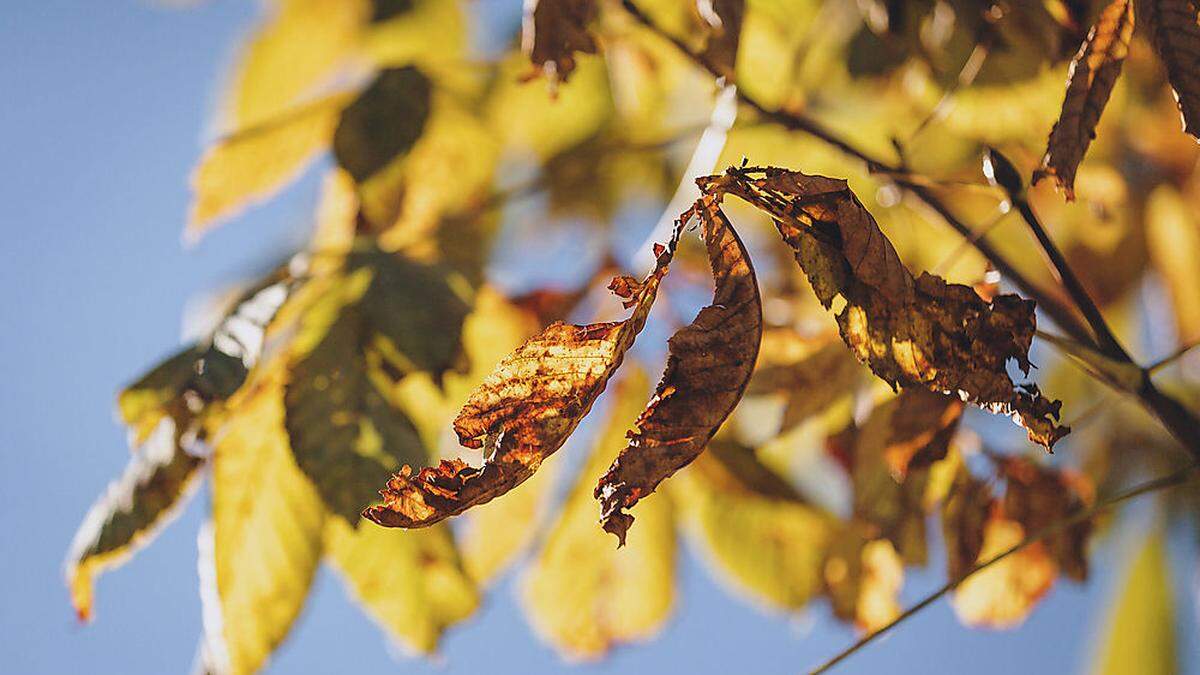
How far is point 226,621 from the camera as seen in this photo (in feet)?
2.31

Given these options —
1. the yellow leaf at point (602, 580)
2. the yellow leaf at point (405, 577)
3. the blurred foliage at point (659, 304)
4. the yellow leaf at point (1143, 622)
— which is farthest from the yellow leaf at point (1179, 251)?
the yellow leaf at point (405, 577)

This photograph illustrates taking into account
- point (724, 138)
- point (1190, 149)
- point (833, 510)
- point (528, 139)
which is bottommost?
point (1190, 149)

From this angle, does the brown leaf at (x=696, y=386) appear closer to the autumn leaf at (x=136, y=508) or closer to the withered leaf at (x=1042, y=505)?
the autumn leaf at (x=136, y=508)

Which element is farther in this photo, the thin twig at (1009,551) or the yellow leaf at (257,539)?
the yellow leaf at (257,539)

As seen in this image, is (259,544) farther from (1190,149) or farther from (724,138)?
(1190,149)

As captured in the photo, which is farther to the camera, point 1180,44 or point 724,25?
point 724,25

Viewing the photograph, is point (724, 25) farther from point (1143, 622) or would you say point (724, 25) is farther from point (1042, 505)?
point (1143, 622)

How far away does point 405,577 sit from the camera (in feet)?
2.56

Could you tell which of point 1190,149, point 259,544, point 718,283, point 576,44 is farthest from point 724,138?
point 1190,149

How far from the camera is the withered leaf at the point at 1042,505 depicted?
82cm

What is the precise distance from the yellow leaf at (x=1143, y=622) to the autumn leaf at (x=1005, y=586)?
0.67 meters

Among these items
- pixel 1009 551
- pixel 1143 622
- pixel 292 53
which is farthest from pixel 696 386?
pixel 1143 622

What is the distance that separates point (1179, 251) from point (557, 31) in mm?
1017

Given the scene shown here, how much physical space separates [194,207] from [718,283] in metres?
0.66
